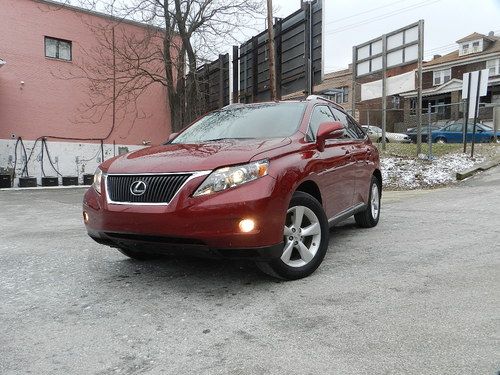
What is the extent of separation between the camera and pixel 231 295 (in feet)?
12.3

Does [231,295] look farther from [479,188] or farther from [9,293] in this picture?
[479,188]

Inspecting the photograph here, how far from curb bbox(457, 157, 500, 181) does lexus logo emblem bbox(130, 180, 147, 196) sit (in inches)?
414

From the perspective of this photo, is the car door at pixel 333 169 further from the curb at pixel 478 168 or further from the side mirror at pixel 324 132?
the curb at pixel 478 168

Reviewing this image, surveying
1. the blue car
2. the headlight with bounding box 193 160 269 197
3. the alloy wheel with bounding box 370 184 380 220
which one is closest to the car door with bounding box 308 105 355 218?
the headlight with bounding box 193 160 269 197

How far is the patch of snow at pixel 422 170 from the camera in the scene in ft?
39.8

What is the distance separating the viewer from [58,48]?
804 inches

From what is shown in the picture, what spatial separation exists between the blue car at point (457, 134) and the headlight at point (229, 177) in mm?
23195

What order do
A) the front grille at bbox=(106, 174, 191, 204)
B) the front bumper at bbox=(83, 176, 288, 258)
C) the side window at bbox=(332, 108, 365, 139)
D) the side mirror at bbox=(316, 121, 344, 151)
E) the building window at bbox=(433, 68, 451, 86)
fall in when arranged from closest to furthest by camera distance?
the front bumper at bbox=(83, 176, 288, 258)
the front grille at bbox=(106, 174, 191, 204)
the side mirror at bbox=(316, 121, 344, 151)
the side window at bbox=(332, 108, 365, 139)
the building window at bbox=(433, 68, 451, 86)

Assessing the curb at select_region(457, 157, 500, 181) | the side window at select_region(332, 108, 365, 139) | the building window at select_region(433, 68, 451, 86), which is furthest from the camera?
the building window at select_region(433, 68, 451, 86)

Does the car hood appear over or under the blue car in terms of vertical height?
under

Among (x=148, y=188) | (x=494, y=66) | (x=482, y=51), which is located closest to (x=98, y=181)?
(x=148, y=188)

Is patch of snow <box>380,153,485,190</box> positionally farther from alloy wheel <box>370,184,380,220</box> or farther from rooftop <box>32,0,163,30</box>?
rooftop <box>32,0,163,30</box>

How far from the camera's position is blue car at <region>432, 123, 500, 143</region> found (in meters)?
24.1

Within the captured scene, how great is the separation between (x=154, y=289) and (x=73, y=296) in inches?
26.4
